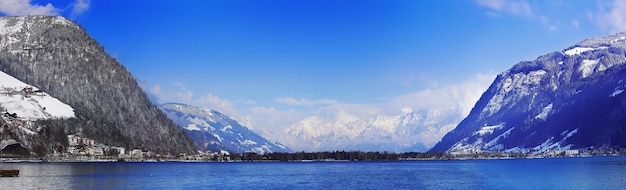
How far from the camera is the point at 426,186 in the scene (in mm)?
130125

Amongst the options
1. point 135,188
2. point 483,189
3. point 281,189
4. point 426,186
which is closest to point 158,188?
point 135,188

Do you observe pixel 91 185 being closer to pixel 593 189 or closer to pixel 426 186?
pixel 426 186

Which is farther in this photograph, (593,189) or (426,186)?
(426,186)

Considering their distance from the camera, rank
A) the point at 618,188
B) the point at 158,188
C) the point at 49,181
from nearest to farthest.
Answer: the point at 618,188, the point at 158,188, the point at 49,181

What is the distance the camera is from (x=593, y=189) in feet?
385

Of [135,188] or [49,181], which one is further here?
[49,181]

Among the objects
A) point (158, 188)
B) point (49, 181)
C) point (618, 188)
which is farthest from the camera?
point (49, 181)

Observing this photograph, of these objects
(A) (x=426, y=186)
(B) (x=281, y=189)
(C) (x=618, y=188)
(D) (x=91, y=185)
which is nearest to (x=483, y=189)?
(A) (x=426, y=186)

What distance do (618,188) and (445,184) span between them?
3350 centimetres

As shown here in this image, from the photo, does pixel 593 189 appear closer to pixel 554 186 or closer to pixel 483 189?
pixel 554 186

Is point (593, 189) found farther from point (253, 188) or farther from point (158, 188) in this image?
point (158, 188)

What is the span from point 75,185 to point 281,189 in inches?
1513

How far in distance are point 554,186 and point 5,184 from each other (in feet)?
336

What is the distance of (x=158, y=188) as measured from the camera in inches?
4850
